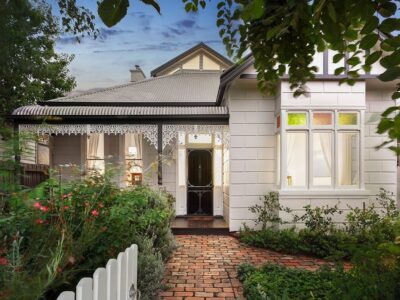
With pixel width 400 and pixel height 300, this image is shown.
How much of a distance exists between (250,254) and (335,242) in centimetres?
169

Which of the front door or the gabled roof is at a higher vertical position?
the gabled roof

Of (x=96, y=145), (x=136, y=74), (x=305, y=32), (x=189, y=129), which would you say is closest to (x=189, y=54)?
(x=136, y=74)

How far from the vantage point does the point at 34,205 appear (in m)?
2.98

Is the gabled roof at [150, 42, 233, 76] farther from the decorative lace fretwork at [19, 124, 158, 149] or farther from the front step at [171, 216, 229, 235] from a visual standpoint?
the front step at [171, 216, 229, 235]

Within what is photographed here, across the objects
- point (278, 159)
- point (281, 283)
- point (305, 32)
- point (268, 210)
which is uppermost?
point (305, 32)

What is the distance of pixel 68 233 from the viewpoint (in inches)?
96.0

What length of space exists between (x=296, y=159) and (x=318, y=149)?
555mm

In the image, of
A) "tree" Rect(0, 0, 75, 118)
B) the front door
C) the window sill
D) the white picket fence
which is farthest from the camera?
the front door

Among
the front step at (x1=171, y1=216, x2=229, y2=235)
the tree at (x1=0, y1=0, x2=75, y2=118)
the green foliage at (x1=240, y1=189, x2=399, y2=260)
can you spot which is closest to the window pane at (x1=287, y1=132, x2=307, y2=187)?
the green foliage at (x1=240, y1=189, x2=399, y2=260)

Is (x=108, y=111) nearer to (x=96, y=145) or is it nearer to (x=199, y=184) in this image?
(x=96, y=145)

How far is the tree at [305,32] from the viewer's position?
119 centimetres

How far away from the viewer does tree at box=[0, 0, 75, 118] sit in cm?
321

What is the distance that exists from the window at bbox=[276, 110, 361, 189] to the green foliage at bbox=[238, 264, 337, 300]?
2.98 m

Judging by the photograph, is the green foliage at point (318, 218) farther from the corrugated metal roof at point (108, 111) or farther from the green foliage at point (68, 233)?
the green foliage at point (68, 233)
